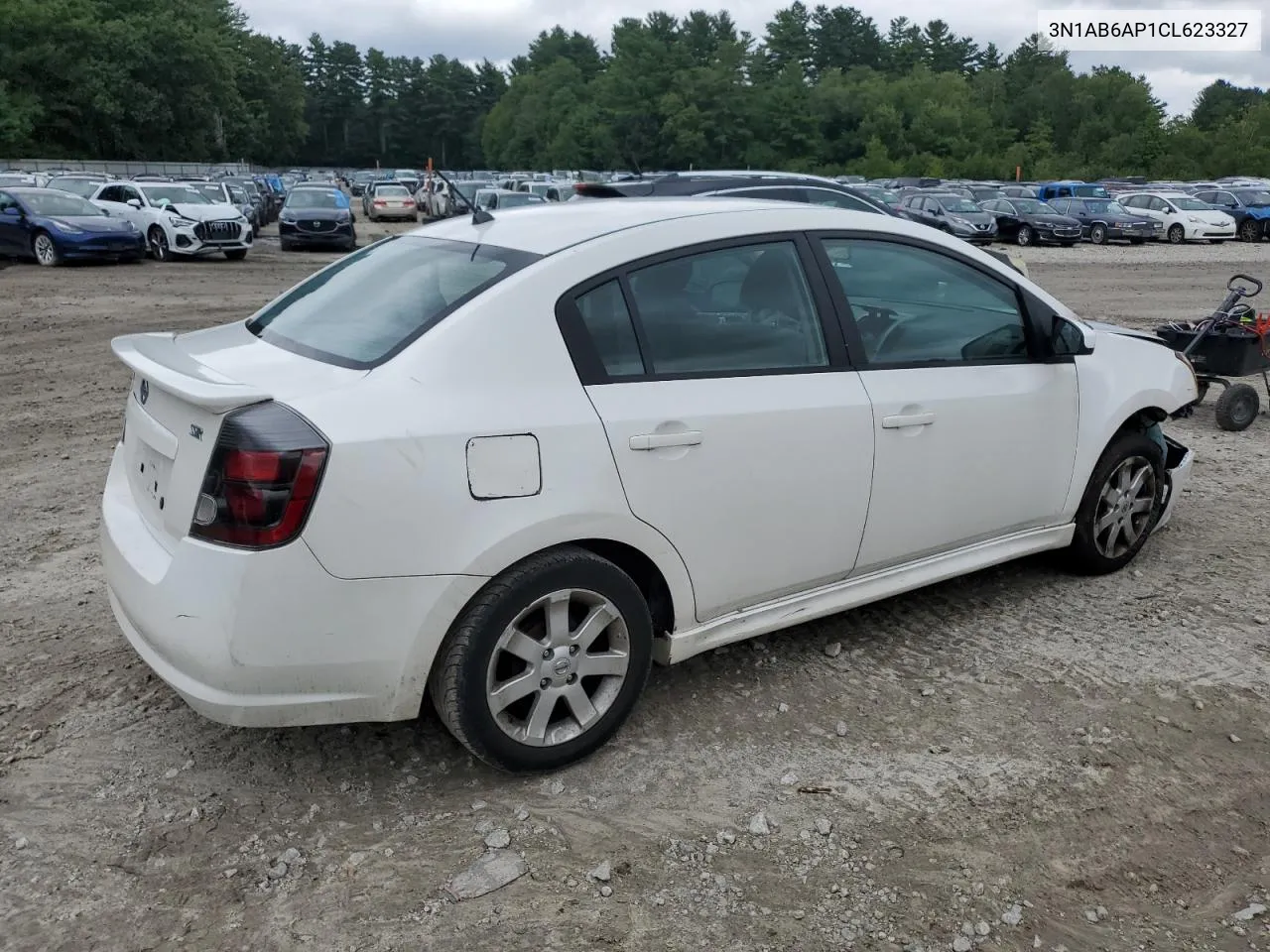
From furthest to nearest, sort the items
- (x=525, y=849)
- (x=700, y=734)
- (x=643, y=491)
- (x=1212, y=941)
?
(x=700, y=734)
(x=643, y=491)
(x=525, y=849)
(x=1212, y=941)

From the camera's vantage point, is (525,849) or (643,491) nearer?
(525,849)

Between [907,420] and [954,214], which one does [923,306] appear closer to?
[907,420]

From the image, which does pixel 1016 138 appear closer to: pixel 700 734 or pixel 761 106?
pixel 761 106

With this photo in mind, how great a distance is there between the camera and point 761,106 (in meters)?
95.3

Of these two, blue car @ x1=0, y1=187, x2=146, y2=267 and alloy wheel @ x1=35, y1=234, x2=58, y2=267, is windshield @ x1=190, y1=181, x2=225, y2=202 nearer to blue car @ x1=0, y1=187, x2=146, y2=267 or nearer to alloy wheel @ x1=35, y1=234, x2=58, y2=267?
blue car @ x1=0, y1=187, x2=146, y2=267

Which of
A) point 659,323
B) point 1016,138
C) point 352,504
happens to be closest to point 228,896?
point 352,504

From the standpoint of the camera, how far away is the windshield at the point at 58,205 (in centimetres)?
1962

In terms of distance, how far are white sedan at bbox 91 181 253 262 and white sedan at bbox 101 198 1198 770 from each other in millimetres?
18976

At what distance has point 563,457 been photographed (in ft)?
10.2

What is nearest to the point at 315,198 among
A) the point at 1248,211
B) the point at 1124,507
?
the point at 1124,507

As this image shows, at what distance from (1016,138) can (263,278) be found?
84.4 m

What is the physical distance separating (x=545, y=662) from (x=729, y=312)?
1303 millimetres

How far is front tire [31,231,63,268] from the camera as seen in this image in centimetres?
1908

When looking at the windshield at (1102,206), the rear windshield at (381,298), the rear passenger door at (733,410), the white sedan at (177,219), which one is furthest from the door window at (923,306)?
the windshield at (1102,206)
